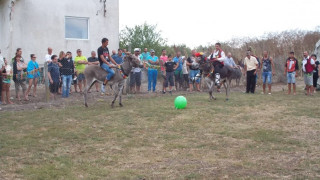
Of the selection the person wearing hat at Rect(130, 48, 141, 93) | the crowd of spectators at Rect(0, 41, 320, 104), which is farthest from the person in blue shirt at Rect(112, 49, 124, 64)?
the person wearing hat at Rect(130, 48, 141, 93)

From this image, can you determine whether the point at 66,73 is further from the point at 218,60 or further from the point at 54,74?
the point at 218,60

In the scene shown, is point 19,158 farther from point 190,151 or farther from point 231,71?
point 231,71

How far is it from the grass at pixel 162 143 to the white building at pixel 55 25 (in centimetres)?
960

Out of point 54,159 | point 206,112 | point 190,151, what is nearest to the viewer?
point 54,159

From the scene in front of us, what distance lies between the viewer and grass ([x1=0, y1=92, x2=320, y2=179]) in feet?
21.1

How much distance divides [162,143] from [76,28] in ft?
50.8

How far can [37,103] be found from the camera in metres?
14.6

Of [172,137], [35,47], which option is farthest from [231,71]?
[35,47]

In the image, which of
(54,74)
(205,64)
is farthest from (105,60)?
(205,64)

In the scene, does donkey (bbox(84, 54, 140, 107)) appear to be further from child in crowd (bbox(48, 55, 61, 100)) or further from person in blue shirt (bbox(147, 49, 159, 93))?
person in blue shirt (bbox(147, 49, 159, 93))

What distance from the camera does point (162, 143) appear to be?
835 centimetres

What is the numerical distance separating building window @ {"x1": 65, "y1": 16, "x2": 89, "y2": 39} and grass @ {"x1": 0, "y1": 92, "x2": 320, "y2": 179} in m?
10.2

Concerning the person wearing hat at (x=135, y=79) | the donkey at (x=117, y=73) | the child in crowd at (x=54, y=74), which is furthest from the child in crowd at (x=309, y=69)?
the child in crowd at (x=54, y=74)

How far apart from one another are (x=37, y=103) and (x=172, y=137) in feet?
24.9
